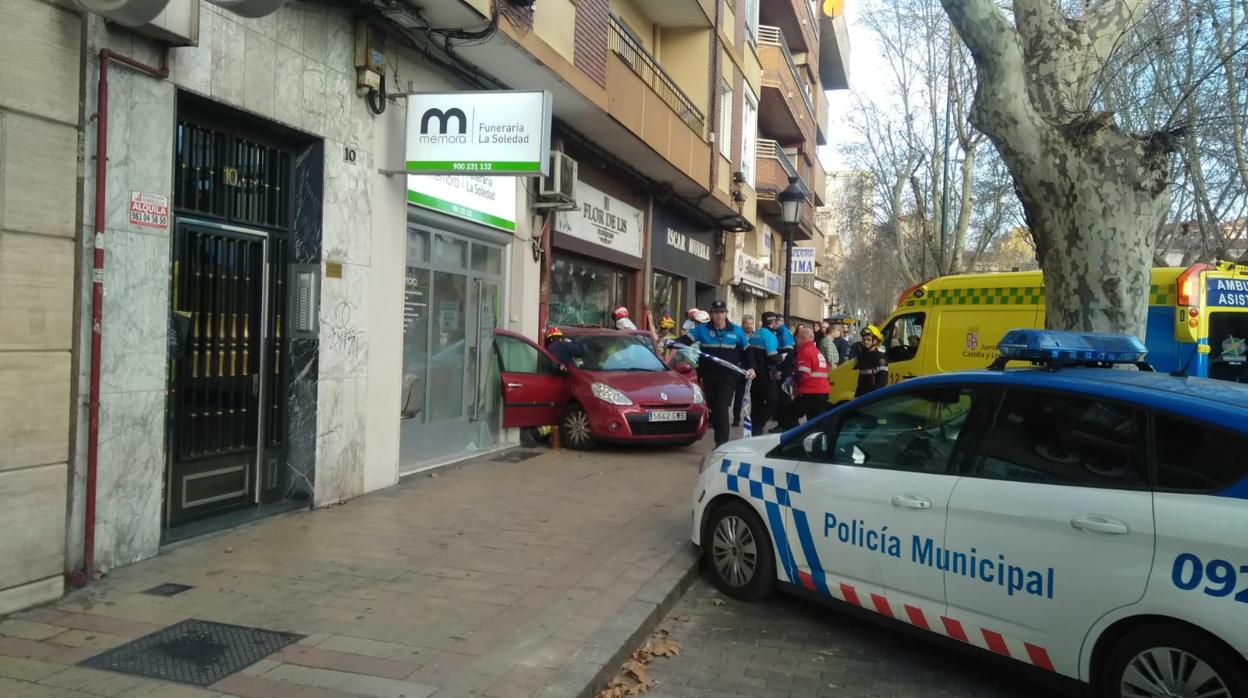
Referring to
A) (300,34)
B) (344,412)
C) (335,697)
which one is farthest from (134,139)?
(335,697)

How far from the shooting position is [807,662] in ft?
14.2

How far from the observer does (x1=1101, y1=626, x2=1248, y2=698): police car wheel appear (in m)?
2.95

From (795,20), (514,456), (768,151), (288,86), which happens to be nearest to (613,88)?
(514,456)

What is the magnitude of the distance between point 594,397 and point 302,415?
4.11m

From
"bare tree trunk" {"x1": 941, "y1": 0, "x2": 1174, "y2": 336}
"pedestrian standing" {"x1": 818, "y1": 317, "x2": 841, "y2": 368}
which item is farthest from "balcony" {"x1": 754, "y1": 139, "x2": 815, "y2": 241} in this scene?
"bare tree trunk" {"x1": 941, "y1": 0, "x2": 1174, "y2": 336}

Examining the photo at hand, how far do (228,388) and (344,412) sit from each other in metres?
1.12

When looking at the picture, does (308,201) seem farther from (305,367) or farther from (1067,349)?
(1067,349)

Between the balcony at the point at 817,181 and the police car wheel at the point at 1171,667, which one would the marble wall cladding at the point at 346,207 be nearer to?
the police car wheel at the point at 1171,667

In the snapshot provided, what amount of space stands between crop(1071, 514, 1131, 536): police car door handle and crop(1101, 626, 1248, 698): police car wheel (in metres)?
0.37

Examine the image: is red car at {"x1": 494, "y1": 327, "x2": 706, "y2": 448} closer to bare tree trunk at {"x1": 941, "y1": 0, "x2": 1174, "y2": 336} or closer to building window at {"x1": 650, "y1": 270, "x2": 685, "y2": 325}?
bare tree trunk at {"x1": 941, "y1": 0, "x2": 1174, "y2": 336}

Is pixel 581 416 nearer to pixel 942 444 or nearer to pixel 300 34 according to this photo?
pixel 300 34

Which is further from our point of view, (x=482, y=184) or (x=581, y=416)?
(x=581, y=416)

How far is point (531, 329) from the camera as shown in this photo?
37.4ft

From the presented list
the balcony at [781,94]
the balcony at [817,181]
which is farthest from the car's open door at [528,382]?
the balcony at [817,181]
